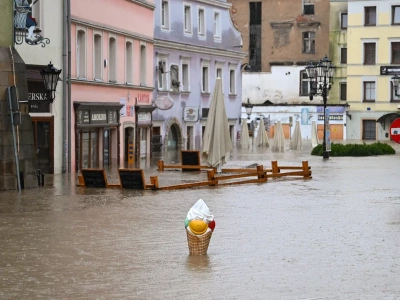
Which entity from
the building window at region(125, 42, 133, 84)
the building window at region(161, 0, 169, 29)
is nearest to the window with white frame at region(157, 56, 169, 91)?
the building window at region(161, 0, 169, 29)

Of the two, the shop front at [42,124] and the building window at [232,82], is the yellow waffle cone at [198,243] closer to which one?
the shop front at [42,124]

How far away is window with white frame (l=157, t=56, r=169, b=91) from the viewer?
5491 cm

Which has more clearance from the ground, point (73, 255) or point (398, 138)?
point (398, 138)

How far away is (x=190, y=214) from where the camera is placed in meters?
13.6

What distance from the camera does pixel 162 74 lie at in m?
55.4

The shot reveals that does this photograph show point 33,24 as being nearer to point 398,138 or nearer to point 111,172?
point 111,172

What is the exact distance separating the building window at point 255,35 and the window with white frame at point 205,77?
94.3ft

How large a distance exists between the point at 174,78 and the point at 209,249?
142ft

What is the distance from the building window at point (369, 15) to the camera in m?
83.1

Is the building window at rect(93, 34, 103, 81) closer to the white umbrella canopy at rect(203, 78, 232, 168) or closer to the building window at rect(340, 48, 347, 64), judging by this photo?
the white umbrella canopy at rect(203, 78, 232, 168)

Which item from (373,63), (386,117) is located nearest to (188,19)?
(373,63)

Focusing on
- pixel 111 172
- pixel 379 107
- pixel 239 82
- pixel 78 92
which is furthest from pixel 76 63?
pixel 379 107

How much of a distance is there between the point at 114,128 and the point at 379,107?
44.2 meters

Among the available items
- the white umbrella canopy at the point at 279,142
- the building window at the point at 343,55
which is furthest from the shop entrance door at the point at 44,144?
the building window at the point at 343,55
